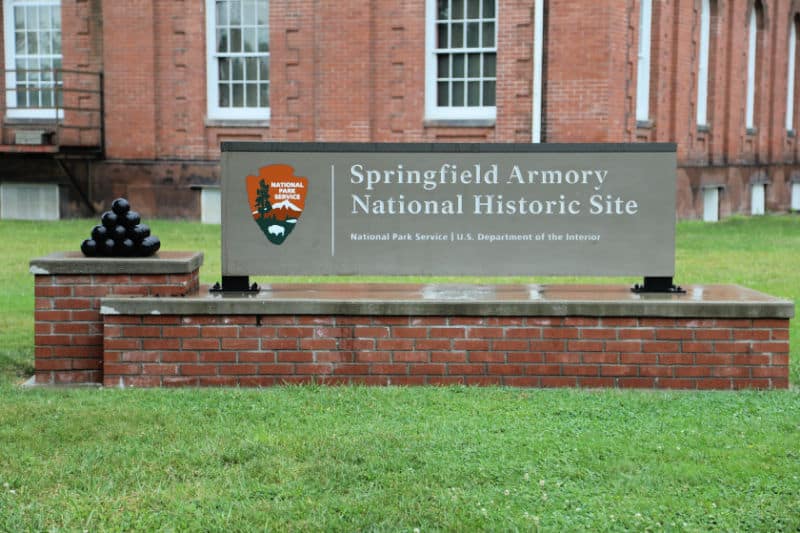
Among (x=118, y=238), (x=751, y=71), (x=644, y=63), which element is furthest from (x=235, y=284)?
(x=751, y=71)

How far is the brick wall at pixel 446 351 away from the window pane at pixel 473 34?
17.0 m

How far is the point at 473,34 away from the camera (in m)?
23.8

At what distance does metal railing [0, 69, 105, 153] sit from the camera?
24.8 m

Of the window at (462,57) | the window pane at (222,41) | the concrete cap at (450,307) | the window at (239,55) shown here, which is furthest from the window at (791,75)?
the concrete cap at (450,307)

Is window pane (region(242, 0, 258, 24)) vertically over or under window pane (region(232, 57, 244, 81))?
Result: over

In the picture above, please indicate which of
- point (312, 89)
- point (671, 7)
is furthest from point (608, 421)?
point (671, 7)

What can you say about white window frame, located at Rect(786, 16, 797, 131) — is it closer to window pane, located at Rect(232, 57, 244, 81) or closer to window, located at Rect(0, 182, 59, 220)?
window pane, located at Rect(232, 57, 244, 81)

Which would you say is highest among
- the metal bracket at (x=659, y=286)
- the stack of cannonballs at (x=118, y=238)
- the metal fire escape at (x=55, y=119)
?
the metal fire escape at (x=55, y=119)

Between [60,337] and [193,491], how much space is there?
290 centimetres

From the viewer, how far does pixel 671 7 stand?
2719 centimetres

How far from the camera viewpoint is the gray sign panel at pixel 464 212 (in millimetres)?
8031

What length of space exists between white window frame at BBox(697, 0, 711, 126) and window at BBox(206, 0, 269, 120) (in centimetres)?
1200

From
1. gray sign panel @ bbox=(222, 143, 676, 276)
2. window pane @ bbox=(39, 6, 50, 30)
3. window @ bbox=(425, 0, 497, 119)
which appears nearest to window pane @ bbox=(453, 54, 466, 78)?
window @ bbox=(425, 0, 497, 119)

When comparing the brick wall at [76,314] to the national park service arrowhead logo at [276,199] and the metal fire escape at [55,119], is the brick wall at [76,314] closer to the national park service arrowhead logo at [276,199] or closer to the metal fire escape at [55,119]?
the national park service arrowhead logo at [276,199]
